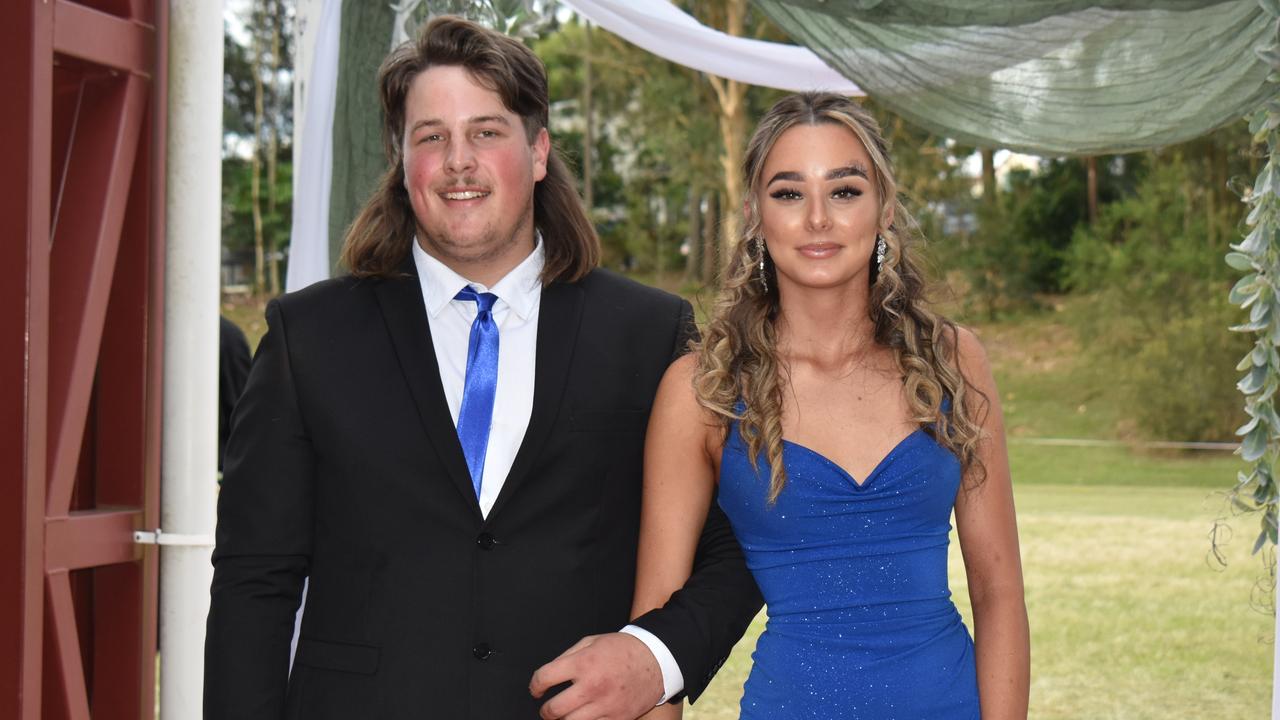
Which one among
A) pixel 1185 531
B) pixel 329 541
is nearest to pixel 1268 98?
pixel 329 541

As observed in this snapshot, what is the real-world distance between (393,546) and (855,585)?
0.68 m

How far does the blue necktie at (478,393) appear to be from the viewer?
6.51ft

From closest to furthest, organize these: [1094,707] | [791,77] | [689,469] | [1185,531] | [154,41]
A: 1. [689,469]
2. [154,41]
3. [791,77]
4. [1094,707]
5. [1185,531]

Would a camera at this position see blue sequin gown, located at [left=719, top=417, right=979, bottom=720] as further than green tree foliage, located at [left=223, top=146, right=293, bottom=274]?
No

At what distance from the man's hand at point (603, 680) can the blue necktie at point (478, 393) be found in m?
0.26

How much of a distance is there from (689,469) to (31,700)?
149cm

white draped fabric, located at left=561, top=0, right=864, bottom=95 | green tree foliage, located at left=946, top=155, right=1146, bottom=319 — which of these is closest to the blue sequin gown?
white draped fabric, located at left=561, top=0, right=864, bottom=95

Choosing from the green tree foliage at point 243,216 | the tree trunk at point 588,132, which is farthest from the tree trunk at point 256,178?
the tree trunk at point 588,132

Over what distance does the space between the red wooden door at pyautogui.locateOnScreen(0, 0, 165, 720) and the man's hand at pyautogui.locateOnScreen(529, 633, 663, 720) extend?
4.39 ft

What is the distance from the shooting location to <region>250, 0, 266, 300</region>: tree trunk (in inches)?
886

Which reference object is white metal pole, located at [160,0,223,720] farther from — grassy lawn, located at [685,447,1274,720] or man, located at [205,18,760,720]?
grassy lawn, located at [685,447,1274,720]

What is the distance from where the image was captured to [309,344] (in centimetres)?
203

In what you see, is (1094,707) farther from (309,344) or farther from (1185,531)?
(309,344)

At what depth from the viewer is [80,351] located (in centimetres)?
288
